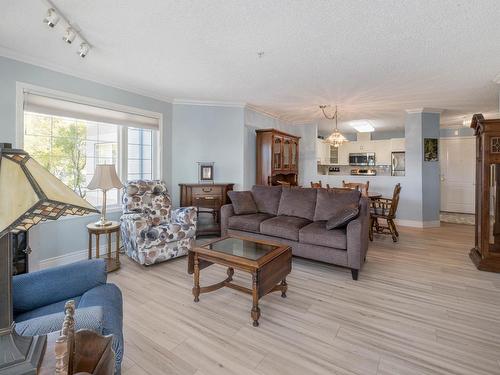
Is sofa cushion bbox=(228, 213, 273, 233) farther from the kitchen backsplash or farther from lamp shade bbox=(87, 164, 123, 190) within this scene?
the kitchen backsplash

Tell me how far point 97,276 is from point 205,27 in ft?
7.18

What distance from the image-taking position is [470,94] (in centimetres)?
432

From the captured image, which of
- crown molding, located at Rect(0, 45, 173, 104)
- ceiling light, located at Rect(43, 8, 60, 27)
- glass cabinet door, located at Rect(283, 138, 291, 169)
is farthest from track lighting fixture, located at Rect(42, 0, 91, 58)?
glass cabinet door, located at Rect(283, 138, 291, 169)

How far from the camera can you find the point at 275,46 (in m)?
2.67

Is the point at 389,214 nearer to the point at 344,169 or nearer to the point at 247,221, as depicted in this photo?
the point at 247,221

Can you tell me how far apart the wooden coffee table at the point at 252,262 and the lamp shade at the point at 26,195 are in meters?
1.57

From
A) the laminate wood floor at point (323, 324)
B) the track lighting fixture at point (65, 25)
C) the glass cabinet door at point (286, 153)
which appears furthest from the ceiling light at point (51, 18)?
the glass cabinet door at point (286, 153)

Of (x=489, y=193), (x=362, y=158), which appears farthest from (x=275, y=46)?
(x=362, y=158)

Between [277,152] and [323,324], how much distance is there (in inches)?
150

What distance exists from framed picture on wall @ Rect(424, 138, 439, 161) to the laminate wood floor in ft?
10.0

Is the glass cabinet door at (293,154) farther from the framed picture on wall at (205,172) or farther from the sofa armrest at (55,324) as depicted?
the sofa armrest at (55,324)

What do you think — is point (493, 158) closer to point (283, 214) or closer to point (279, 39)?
point (283, 214)

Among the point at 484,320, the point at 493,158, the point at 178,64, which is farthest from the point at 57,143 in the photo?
the point at 493,158

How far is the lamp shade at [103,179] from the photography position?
3.16 metres
